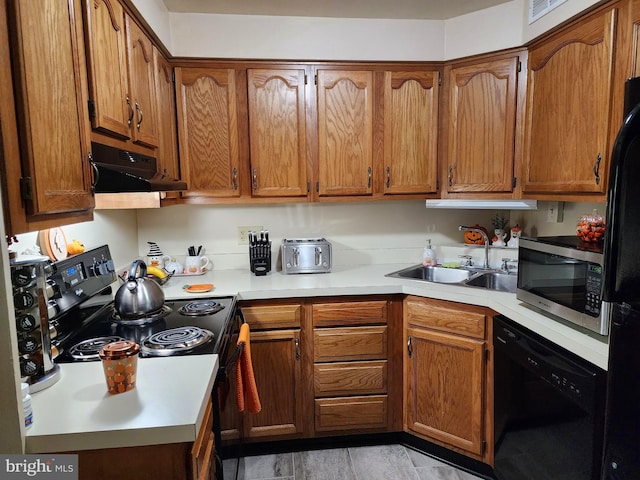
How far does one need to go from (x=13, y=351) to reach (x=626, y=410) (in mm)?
1269

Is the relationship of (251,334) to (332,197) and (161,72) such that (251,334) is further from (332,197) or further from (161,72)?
(161,72)

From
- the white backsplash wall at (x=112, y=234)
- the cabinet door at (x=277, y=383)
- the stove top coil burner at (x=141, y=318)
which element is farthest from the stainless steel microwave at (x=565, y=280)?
the white backsplash wall at (x=112, y=234)

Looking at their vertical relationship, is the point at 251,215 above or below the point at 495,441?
above

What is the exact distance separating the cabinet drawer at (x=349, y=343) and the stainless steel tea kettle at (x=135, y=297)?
866 mm

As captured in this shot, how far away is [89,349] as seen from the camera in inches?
54.3

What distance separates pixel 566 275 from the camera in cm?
151

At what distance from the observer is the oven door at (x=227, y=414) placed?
1355mm

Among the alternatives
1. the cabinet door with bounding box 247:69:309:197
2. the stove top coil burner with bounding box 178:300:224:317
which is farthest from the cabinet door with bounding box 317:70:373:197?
the stove top coil burner with bounding box 178:300:224:317

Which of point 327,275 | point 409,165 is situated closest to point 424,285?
point 327,275

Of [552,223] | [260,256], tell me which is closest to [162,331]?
[260,256]

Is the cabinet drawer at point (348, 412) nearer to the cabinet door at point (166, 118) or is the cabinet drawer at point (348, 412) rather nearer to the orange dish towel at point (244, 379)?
the orange dish towel at point (244, 379)

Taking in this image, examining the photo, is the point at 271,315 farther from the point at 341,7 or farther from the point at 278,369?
the point at 341,7

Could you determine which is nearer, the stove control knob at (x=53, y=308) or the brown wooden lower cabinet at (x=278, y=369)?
the stove control knob at (x=53, y=308)

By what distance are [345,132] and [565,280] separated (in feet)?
4.47
